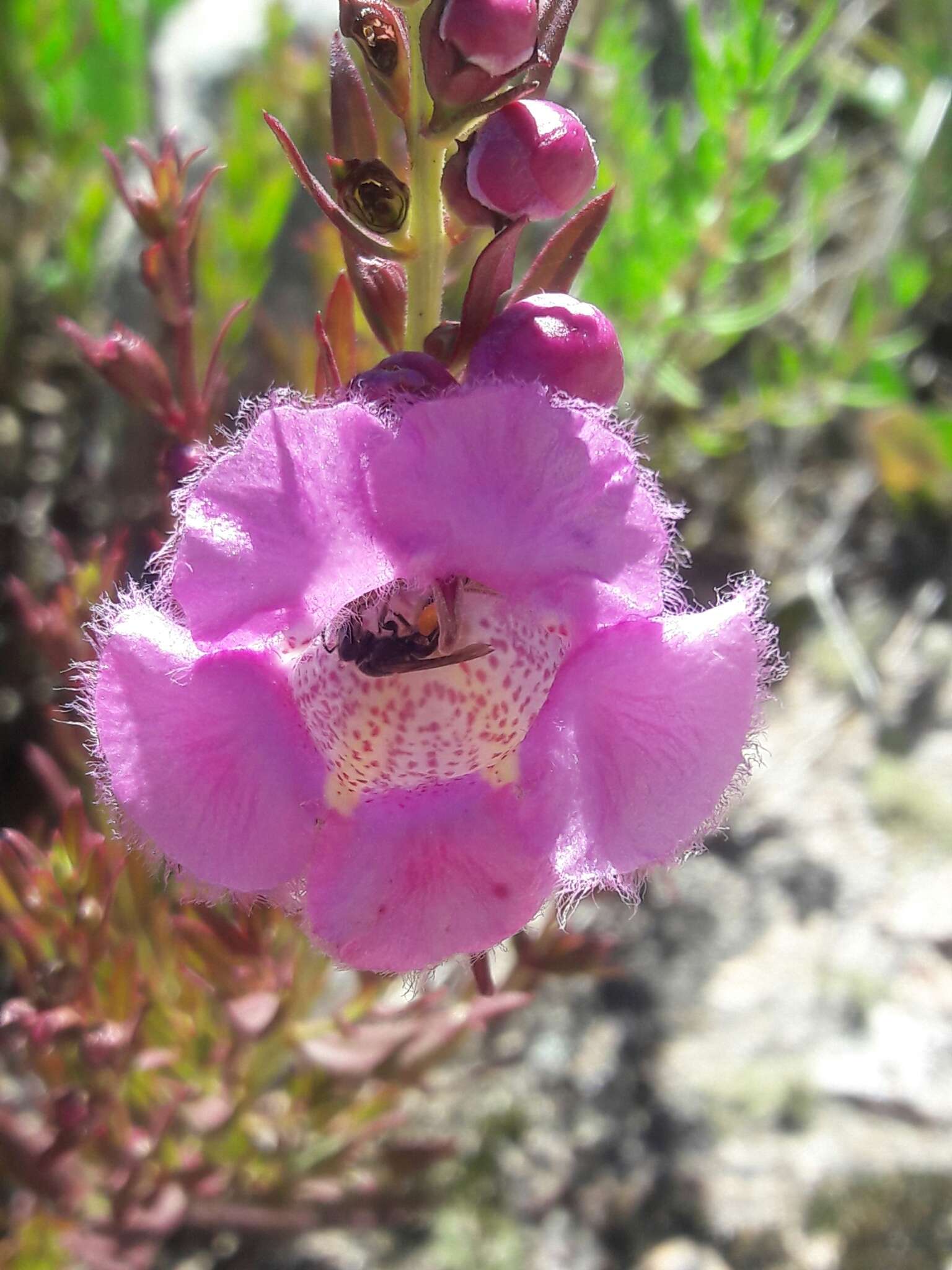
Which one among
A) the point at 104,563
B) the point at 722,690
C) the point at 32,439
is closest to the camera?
the point at 722,690

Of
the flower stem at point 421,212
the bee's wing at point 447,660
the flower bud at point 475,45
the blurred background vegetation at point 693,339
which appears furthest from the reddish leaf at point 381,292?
the blurred background vegetation at point 693,339

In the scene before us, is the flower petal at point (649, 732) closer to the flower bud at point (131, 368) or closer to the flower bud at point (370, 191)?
the flower bud at point (370, 191)

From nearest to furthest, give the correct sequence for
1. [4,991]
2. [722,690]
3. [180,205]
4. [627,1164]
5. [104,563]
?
[722,690] < [180,205] < [104,563] < [627,1164] < [4,991]

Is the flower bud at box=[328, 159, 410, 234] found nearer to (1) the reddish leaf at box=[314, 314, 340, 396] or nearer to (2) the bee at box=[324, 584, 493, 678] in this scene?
(1) the reddish leaf at box=[314, 314, 340, 396]

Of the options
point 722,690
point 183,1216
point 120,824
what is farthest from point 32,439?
point 722,690

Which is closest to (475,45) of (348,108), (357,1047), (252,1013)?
(348,108)

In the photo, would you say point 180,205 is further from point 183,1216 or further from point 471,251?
point 183,1216

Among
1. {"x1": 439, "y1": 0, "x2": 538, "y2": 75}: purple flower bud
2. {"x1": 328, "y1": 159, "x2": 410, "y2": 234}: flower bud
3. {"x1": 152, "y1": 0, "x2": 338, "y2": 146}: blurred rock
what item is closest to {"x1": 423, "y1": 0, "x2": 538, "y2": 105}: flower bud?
{"x1": 439, "y1": 0, "x2": 538, "y2": 75}: purple flower bud
